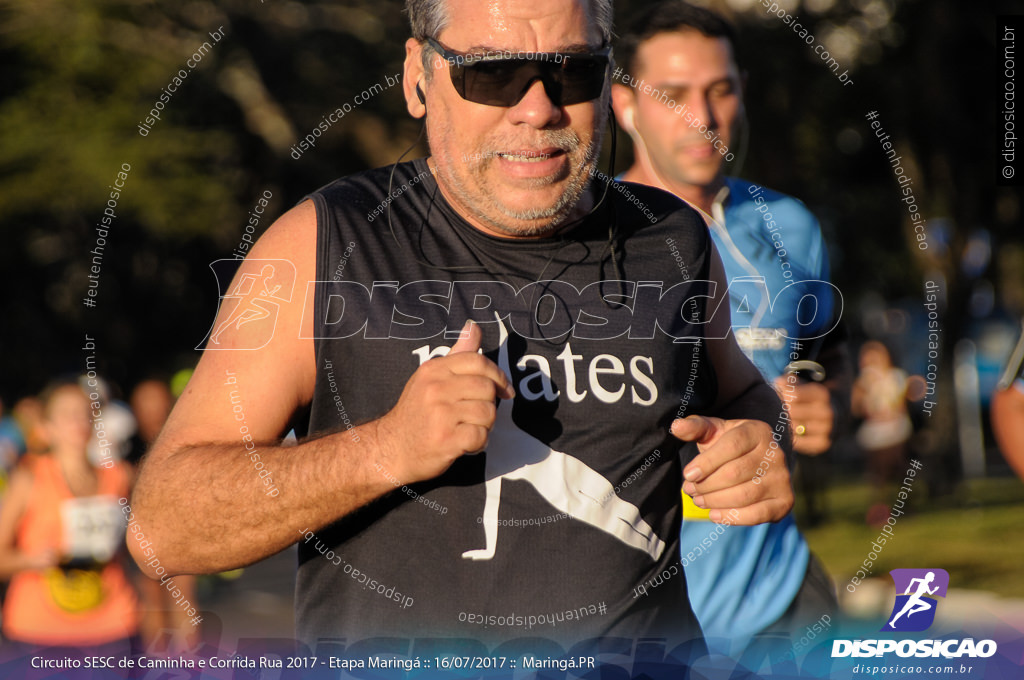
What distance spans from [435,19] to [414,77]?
158 millimetres

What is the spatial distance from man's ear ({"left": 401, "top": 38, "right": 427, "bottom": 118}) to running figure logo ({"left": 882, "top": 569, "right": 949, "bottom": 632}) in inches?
80.5

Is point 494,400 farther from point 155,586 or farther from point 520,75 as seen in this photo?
point 155,586

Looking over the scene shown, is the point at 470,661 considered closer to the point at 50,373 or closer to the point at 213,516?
the point at 213,516

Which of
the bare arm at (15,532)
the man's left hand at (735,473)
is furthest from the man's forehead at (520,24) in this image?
the bare arm at (15,532)

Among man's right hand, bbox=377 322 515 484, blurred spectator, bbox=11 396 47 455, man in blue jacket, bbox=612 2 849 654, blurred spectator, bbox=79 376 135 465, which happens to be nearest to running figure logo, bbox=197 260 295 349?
man's right hand, bbox=377 322 515 484

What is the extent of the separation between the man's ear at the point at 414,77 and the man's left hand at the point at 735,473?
0.88m

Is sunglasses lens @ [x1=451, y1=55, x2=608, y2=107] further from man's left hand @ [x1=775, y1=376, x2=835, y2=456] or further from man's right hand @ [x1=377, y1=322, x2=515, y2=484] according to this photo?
man's left hand @ [x1=775, y1=376, x2=835, y2=456]

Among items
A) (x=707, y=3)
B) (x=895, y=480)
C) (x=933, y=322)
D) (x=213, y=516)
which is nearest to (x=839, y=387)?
(x=933, y=322)

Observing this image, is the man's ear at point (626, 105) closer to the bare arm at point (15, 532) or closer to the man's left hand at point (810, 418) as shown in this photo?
the man's left hand at point (810, 418)

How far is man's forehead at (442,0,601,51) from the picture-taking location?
6.50ft

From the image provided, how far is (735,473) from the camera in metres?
2.03

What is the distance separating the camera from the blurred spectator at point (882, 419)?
508 inches

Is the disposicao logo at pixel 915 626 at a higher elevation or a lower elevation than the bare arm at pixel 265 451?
lower

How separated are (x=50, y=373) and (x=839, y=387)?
11902 mm
